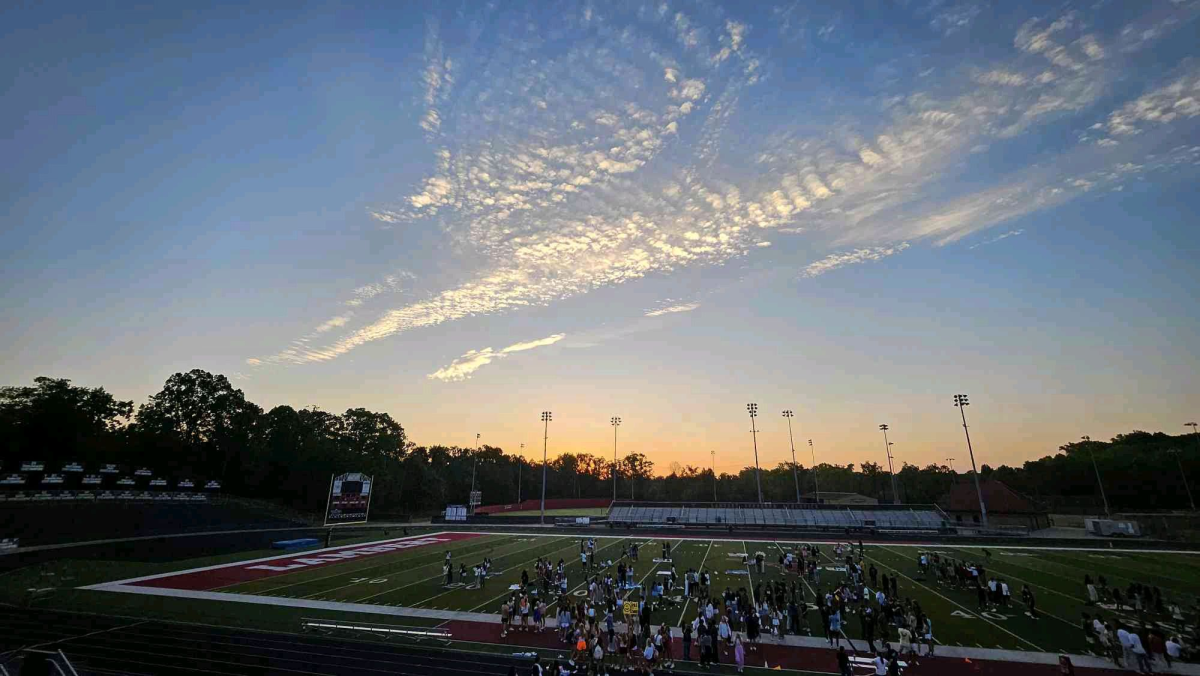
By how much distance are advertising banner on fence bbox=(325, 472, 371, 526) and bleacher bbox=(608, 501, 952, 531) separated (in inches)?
1291

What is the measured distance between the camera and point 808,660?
19656 millimetres

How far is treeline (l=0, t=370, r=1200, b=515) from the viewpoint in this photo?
7694 centimetres

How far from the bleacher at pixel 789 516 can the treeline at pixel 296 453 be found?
36028 millimetres

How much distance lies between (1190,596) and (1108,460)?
82699mm

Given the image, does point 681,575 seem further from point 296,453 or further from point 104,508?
point 296,453

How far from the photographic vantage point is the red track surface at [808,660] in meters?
18.0

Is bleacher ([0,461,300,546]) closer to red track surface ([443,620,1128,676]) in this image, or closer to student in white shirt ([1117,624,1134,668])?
red track surface ([443,620,1128,676])

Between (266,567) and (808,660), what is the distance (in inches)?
1543

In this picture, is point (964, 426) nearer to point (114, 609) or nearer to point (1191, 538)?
point (1191, 538)

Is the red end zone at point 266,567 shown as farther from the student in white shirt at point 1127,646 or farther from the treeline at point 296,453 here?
the student in white shirt at point 1127,646

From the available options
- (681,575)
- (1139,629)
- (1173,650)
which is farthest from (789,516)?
(1173,650)

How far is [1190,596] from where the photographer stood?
26484 mm

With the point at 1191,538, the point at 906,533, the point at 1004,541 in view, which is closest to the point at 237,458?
the point at 906,533

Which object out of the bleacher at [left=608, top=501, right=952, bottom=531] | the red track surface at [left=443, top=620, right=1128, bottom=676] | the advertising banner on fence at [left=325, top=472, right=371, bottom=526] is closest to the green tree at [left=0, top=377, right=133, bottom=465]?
the advertising banner on fence at [left=325, top=472, right=371, bottom=526]
